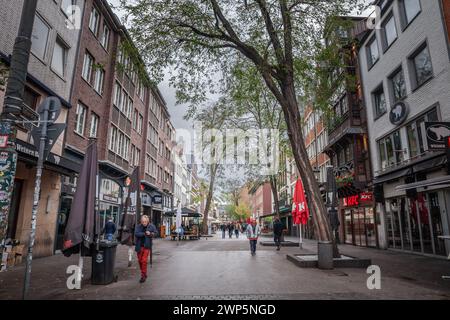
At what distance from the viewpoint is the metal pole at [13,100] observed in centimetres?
464

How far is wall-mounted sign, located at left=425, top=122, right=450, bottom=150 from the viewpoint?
9453mm

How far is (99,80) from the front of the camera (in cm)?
1914

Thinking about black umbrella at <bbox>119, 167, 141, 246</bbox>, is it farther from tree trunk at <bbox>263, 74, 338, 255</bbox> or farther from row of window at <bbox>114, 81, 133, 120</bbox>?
row of window at <bbox>114, 81, 133, 120</bbox>

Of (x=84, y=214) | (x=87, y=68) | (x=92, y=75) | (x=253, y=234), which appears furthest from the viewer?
(x=92, y=75)

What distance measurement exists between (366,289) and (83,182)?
6777 mm

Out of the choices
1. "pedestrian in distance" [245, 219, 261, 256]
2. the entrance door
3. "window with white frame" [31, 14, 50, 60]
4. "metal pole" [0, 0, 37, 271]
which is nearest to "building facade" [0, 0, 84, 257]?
"window with white frame" [31, 14, 50, 60]

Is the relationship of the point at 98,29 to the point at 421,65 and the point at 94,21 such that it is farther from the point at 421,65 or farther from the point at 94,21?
the point at 421,65

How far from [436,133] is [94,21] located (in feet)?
62.9

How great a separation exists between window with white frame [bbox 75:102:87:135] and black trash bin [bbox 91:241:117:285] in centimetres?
1079

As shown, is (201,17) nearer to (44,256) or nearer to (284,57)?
(284,57)

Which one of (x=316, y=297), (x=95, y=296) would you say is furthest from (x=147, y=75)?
(x=316, y=297)

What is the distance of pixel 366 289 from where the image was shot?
21.6ft

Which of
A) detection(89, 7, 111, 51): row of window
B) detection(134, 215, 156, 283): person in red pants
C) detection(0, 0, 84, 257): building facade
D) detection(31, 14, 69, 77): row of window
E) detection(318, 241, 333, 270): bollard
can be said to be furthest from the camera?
detection(89, 7, 111, 51): row of window

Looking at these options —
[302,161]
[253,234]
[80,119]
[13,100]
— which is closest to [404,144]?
[302,161]
